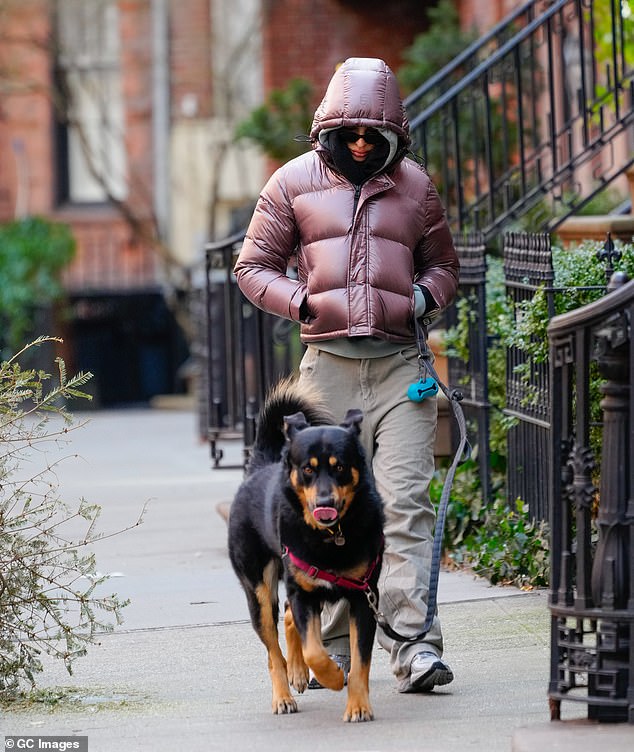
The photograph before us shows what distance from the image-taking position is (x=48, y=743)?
16.2 ft

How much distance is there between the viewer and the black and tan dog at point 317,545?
4914 mm

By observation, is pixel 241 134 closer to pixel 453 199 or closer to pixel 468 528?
pixel 453 199

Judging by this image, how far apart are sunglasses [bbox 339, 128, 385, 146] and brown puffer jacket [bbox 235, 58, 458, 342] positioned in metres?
0.07

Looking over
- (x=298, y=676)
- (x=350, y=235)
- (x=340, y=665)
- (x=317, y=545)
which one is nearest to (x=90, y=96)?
(x=350, y=235)

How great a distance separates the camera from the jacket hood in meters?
5.59

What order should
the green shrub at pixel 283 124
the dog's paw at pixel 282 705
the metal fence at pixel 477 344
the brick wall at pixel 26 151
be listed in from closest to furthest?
the dog's paw at pixel 282 705 < the metal fence at pixel 477 344 < the green shrub at pixel 283 124 < the brick wall at pixel 26 151

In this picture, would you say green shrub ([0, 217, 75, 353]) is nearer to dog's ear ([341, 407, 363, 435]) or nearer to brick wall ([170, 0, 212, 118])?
brick wall ([170, 0, 212, 118])

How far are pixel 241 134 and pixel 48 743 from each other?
1131cm

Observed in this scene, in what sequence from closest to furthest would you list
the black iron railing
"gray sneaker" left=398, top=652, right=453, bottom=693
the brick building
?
the black iron railing, "gray sneaker" left=398, top=652, right=453, bottom=693, the brick building

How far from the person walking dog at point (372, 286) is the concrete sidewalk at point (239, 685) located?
0.30 meters

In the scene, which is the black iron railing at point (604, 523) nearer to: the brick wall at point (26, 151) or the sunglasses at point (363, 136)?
the sunglasses at point (363, 136)

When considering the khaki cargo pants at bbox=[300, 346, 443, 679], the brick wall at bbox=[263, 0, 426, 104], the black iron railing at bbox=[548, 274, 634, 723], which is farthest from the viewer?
the brick wall at bbox=[263, 0, 426, 104]

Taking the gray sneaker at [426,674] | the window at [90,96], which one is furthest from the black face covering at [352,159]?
the window at [90,96]

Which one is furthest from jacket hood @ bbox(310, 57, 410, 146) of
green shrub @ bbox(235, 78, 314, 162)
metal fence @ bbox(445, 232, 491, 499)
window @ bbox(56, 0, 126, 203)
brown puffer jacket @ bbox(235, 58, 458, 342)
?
window @ bbox(56, 0, 126, 203)
